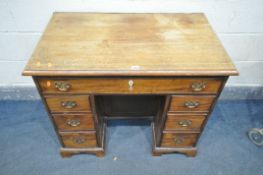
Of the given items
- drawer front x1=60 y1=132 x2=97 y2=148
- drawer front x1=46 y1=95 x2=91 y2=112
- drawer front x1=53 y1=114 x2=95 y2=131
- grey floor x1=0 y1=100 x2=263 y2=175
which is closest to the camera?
drawer front x1=46 y1=95 x2=91 y2=112

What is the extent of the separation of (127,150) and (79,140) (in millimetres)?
357

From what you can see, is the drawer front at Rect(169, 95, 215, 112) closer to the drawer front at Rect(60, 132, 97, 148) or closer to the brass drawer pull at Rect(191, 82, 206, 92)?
the brass drawer pull at Rect(191, 82, 206, 92)

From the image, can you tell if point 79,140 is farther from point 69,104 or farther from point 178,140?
point 178,140

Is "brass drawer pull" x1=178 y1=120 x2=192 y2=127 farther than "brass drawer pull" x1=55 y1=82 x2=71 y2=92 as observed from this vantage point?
Yes

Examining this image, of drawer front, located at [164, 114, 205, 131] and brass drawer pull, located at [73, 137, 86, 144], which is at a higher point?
drawer front, located at [164, 114, 205, 131]

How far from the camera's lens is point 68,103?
979 millimetres

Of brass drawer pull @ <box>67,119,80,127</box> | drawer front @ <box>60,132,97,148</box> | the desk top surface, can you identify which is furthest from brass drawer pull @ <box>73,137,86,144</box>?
the desk top surface

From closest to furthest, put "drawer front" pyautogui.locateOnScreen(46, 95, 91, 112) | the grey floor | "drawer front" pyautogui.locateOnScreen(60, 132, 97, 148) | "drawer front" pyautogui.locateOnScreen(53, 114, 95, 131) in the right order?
"drawer front" pyautogui.locateOnScreen(46, 95, 91, 112) → "drawer front" pyautogui.locateOnScreen(53, 114, 95, 131) → "drawer front" pyautogui.locateOnScreen(60, 132, 97, 148) → the grey floor

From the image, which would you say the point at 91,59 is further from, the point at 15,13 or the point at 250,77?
the point at 250,77

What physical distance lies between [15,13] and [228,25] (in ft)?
4.40

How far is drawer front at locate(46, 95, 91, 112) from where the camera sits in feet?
3.12

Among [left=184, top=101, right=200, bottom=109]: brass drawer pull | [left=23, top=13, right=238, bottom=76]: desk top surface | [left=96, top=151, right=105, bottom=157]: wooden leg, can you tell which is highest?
[left=23, top=13, right=238, bottom=76]: desk top surface

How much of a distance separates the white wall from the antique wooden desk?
11 centimetres

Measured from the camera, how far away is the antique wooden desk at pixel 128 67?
82 cm
